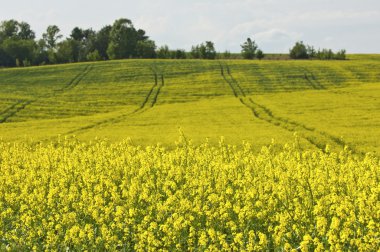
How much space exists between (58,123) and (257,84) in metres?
34.8

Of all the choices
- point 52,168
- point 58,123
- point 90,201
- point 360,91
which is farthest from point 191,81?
point 90,201

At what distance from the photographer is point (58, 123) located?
48.8 meters

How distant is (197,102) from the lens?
60.8 meters

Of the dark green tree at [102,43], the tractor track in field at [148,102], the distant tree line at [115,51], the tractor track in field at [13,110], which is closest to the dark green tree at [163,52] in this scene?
the distant tree line at [115,51]

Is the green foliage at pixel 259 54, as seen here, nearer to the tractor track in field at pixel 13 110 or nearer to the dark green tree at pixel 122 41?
the dark green tree at pixel 122 41

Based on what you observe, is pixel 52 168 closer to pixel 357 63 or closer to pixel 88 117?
pixel 88 117

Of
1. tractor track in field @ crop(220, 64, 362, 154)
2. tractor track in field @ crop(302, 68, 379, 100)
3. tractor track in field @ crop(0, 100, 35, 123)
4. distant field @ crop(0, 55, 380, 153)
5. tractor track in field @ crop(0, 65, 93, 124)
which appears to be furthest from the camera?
tractor track in field @ crop(302, 68, 379, 100)

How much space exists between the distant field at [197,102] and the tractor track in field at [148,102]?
0.13 metres

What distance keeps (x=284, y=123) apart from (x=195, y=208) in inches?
1195

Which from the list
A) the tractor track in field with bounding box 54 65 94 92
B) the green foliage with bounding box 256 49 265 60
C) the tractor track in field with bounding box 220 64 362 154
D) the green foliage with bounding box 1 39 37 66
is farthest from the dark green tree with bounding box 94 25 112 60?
the tractor track in field with bounding box 220 64 362 154

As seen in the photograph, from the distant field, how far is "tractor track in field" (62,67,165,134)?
0.13 metres

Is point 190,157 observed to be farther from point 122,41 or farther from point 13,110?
point 122,41

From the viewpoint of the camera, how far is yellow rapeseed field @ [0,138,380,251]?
10.8 metres

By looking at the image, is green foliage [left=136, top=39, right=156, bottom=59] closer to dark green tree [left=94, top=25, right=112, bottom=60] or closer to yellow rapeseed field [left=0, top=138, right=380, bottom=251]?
dark green tree [left=94, top=25, right=112, bottom=60]
